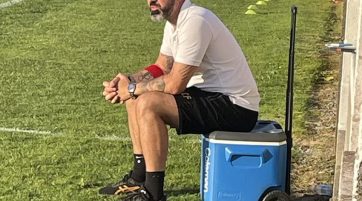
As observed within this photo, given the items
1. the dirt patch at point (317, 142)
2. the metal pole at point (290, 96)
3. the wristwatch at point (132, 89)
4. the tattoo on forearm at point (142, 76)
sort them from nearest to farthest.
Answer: the metal pole at point (290, 96) → the wristwatch at point (132, 89) → the tattoo on forearm at point (142, 76) → the dirt patch at point (317, 142)

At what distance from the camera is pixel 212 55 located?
5332 millimetres

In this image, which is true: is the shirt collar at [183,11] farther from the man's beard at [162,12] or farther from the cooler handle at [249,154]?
the cooler handle at [249,154]

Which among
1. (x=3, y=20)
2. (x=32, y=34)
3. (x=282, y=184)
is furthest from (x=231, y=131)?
(x=3, y=20)

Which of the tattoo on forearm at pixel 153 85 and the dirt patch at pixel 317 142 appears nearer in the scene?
the tattoo on forearm at pixel 153 85

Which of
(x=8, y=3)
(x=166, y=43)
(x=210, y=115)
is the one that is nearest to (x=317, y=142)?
(x=166, y=43)

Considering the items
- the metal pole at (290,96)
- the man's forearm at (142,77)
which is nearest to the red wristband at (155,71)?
the man's forearm at (142,77)

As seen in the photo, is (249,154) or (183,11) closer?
(249,154)

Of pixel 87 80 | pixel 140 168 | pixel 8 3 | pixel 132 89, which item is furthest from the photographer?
pixel 8 3

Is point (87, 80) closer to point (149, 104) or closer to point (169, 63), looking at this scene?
point (169, 63)

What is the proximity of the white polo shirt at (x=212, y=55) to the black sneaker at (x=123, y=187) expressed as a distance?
0.79 m

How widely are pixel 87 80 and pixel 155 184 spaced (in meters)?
4.53

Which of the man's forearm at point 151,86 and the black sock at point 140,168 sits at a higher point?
→ the man's forearm at point 151,86

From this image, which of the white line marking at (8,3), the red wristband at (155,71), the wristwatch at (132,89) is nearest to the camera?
the wristwatch at (132,89)

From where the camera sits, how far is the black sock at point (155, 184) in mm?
5305
